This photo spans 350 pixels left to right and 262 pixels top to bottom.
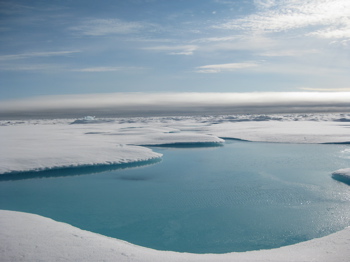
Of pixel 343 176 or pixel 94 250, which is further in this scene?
pixel 343 176

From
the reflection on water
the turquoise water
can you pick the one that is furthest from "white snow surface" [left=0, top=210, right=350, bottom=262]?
the reflection on water

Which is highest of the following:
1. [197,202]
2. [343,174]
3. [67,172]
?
[343,174]

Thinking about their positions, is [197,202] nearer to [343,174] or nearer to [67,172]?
[343,174]

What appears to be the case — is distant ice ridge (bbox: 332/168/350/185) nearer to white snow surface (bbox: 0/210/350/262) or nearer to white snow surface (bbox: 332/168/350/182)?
white snow surface (bbox: 332/168/350/182)

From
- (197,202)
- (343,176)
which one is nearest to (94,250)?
(197,202)

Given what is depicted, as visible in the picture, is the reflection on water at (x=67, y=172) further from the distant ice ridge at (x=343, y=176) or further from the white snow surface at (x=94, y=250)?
the distant ice ridge at (x=343, y=176)

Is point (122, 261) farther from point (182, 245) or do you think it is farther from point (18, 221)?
point (18, 221)

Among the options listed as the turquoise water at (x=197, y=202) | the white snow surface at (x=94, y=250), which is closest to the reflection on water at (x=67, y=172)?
the turquoise water at (x=197, y=202)

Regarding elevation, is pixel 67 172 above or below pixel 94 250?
below
